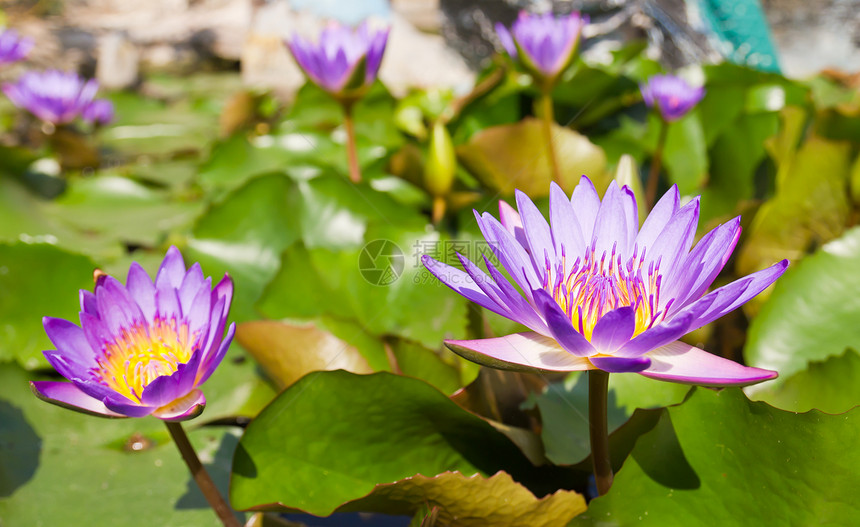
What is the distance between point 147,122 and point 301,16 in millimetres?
1228

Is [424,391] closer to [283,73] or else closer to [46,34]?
[283,73]

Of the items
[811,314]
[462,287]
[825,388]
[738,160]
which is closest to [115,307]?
[462,287]

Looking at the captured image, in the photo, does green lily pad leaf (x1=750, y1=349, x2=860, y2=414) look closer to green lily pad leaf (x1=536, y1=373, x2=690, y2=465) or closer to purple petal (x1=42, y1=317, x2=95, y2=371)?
green lily pad leaf (x1=536, y1=373, x2=690, y2=465)

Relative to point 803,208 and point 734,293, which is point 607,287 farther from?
point 803,208

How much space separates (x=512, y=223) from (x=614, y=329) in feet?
0.65

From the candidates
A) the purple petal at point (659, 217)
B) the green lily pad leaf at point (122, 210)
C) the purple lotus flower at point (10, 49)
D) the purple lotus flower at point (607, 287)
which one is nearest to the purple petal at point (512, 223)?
the purple lotus flower at point (607, 287)

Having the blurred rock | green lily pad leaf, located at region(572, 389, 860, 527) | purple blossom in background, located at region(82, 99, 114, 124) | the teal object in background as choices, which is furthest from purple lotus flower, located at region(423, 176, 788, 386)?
the blurred rock

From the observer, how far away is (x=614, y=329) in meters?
0.50

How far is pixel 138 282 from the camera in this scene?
2.38 ft

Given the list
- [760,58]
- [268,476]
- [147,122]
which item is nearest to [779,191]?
[268,476]

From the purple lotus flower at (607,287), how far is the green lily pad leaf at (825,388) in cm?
34

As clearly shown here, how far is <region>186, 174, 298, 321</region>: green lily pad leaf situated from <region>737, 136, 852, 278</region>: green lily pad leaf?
0.99 m

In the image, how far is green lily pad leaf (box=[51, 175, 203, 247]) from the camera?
1730 millimetres

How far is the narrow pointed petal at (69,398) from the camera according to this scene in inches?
24.4
